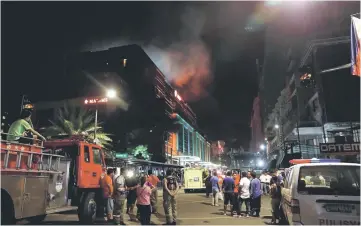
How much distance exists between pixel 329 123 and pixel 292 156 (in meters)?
6.22

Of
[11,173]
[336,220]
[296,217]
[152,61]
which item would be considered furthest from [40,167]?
[152,61]

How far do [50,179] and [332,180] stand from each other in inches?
307

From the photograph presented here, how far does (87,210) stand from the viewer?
9.85 meters

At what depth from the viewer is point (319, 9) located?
28.6m

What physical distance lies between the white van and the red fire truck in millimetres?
6585

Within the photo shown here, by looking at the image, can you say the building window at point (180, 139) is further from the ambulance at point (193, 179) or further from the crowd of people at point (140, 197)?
the crowd of people at point (140, 197)

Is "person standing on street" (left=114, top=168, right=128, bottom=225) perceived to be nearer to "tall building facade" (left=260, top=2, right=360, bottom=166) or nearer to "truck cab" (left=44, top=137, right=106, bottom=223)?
"truck cab" (left=44, top=137, right=106, bottom=223)

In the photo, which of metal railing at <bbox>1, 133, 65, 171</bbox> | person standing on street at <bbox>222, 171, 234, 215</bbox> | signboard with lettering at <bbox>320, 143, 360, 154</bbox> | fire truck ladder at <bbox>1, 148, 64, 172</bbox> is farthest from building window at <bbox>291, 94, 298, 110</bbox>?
metal railing at <bbox>1, 133, 65, 171</bbox>

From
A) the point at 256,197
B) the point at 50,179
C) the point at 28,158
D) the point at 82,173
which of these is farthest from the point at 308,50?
the point at 28,158

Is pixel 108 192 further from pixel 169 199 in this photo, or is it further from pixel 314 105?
pixel 314 105

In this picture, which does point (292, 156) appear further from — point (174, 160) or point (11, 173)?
point (174, 160)

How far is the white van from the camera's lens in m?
5.73

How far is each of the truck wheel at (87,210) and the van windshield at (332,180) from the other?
7.17m

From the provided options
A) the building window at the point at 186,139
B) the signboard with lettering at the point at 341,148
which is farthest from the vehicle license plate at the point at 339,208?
the building window at the point at 186,139
